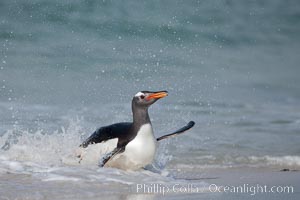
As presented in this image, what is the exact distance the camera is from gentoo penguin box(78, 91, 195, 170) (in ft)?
31.9

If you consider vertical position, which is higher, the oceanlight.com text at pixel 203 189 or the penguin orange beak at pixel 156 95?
the penguin orange beak at pixel 156 95

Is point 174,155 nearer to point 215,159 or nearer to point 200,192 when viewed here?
point 215,159

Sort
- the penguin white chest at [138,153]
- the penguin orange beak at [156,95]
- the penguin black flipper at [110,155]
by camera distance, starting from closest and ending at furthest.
A: the penguin white chest at [138,153] → the penguin black flipper at [110,155] → the penguin orange beak at [156,95]

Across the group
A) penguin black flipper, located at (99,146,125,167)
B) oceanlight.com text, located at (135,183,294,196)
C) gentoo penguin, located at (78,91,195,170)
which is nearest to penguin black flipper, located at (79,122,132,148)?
gentoo penguin, located at (78,91,195,170)

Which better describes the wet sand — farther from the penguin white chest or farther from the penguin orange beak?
the penguin orange beak

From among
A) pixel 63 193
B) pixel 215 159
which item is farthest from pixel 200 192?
pixel 215 159

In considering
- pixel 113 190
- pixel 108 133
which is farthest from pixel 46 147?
pixel 113 190

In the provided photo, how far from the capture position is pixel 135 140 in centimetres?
984

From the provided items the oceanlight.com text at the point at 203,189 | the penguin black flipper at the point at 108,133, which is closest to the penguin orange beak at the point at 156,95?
the penguin black flipper at the point at 108,133

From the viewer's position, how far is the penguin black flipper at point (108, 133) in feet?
33.7

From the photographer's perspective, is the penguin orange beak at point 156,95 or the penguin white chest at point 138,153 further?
the penguin orange beak at point 156,95

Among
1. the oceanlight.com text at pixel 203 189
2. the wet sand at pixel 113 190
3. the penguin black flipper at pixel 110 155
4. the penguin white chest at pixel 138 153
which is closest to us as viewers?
the wet sand at pixel 113 190

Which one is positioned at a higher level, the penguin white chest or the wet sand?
the penguin white chest

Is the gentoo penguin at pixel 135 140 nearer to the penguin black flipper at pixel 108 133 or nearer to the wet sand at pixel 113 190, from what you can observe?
the penguin black flipper at pixel 108 133
